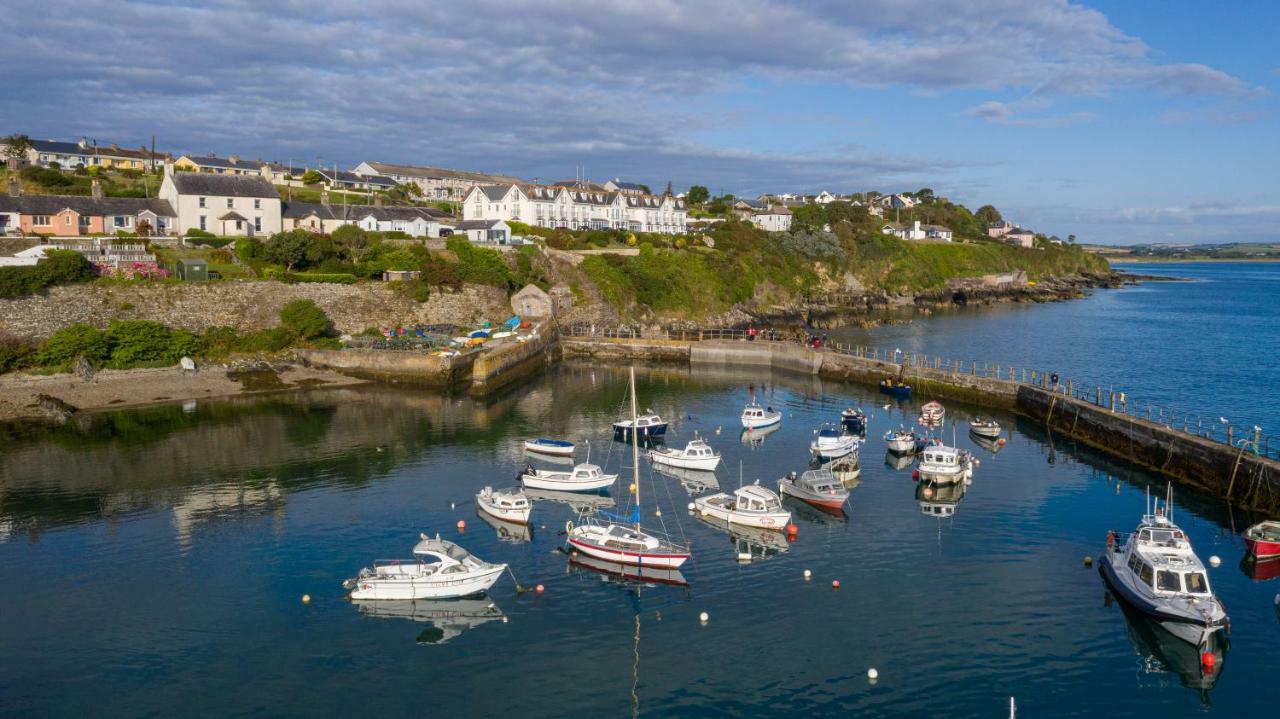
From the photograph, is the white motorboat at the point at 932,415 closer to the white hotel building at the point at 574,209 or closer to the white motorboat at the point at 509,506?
the white motorboat at the point at 509,506

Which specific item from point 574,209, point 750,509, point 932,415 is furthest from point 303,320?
point 574,209

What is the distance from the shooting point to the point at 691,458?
39.4 meters

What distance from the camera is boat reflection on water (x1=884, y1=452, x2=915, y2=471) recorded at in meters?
39.9

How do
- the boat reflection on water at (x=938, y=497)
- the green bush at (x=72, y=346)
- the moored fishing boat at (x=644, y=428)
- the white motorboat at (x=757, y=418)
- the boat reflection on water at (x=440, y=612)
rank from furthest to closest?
1. the green bush at (x=72, y=346)
2. the white motorboat at (x=757, y=418)
3. the moored fishing boat at (x=644, y=428)
4. the boat reflection on water at (x=938, y=497)
5. the boat reflection on water at (x=440, y=612)

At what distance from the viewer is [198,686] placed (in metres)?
20.7

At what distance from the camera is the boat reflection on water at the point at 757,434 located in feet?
→ 145

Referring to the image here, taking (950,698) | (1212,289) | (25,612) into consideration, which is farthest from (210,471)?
(1212,289)

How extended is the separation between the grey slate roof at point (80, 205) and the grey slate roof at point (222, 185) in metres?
2.42

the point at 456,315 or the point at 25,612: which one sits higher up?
the point at 456,315

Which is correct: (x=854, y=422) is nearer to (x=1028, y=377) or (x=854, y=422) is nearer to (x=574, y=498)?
(x=574, y=498)

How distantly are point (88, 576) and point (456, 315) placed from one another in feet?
153

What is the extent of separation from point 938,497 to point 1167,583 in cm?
1157

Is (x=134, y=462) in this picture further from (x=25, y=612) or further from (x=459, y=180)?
(x=459, y=180)

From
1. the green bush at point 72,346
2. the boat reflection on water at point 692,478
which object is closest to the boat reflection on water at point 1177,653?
the boat reflection on water at point 692,478
